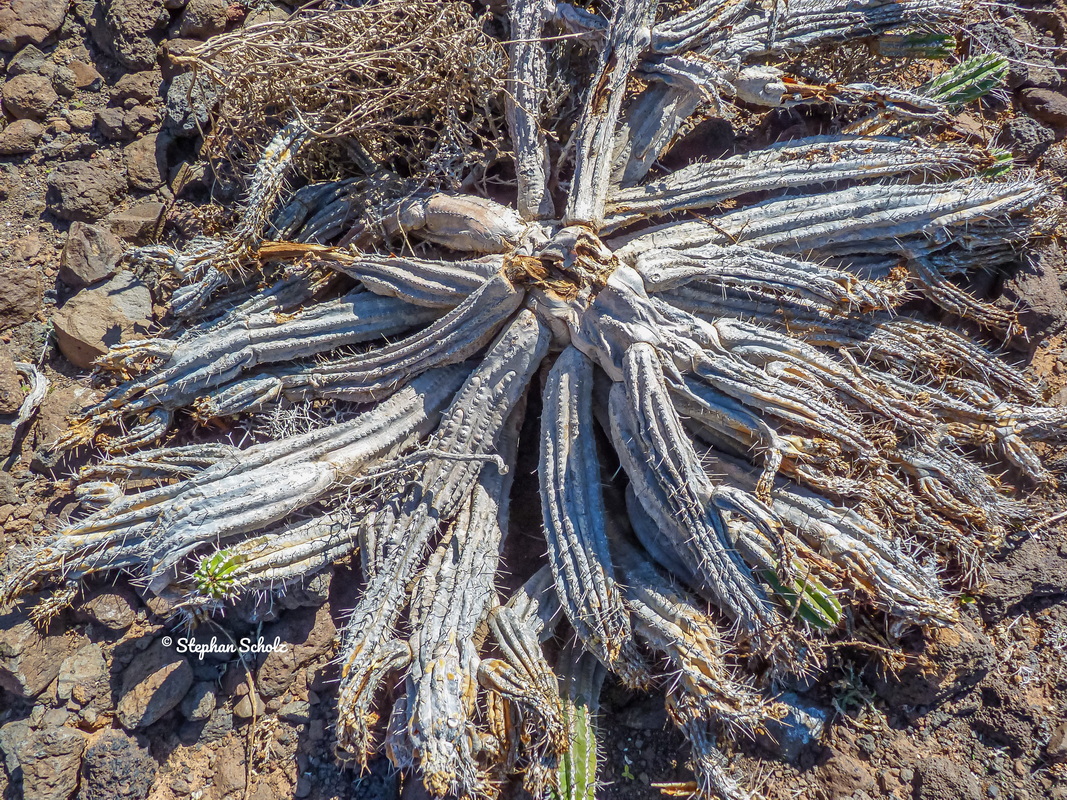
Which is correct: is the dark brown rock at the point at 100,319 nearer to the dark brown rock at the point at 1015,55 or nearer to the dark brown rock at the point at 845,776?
the dark brown rock at the point at 845,776

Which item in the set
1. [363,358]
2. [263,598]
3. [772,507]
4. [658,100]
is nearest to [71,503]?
[263,598]

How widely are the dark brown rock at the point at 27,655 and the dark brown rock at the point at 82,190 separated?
2.46 m

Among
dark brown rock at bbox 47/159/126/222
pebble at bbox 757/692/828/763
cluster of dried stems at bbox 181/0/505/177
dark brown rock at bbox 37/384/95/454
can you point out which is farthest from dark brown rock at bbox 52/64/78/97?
pebble at bbox 757/692/828/763

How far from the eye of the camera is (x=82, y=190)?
4.09 meters

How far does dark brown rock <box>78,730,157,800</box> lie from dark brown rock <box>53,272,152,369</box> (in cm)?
214

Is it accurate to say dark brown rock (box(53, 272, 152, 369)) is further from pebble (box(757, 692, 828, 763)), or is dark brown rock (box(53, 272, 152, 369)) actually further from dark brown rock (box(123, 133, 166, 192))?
pebble (box(757, 692, 828, 763))

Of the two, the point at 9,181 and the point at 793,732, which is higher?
the point at 9,181

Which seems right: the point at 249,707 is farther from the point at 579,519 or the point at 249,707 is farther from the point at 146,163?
the point at 146,163

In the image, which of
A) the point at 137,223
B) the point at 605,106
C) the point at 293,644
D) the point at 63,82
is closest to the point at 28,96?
the point at 63,82

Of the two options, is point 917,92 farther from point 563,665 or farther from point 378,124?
point 563,665

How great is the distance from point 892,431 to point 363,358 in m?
2.72

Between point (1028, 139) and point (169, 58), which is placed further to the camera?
point (169, 58)

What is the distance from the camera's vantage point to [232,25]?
4422 mm

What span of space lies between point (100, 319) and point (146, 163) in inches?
45.1
